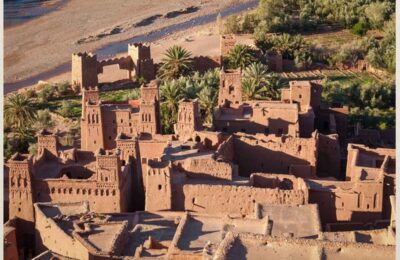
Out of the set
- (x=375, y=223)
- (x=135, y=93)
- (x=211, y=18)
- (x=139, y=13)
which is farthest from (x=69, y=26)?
(x=375, y=223)

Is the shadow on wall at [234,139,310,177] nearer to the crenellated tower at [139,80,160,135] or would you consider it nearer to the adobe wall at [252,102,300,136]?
the adobe wall at [252,102,300,136]

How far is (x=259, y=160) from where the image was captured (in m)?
25.5

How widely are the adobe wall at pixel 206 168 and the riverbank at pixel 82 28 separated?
82.0 feet

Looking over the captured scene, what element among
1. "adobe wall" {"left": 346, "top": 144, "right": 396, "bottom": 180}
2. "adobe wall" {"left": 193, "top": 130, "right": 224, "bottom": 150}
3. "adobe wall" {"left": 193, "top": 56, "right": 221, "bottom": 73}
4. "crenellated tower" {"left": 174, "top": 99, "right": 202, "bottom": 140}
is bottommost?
"adobe wall" {"left": 346, "top": 144, "right": 396, "bottom": 180}

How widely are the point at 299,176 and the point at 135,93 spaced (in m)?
15.7

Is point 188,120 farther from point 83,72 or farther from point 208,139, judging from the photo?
point 83,72

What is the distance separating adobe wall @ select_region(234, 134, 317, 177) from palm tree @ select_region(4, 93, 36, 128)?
39.8 ft

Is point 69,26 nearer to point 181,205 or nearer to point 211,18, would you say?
point 211,18

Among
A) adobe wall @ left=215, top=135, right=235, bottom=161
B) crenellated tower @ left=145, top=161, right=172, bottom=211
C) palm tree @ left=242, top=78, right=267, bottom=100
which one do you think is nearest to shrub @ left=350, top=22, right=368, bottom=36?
palm tree @ left=242, top=78, right=267, bottom=100

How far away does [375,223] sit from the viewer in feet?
70.7

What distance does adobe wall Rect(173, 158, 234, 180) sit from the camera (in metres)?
22.8

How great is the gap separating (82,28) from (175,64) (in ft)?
51.3

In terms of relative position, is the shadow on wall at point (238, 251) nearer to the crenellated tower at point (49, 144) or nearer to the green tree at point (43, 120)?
the crenellated tower at point (49, 144)

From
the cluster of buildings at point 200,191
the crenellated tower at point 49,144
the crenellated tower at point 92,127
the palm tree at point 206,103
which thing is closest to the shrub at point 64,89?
the palm tree at point 206,103
